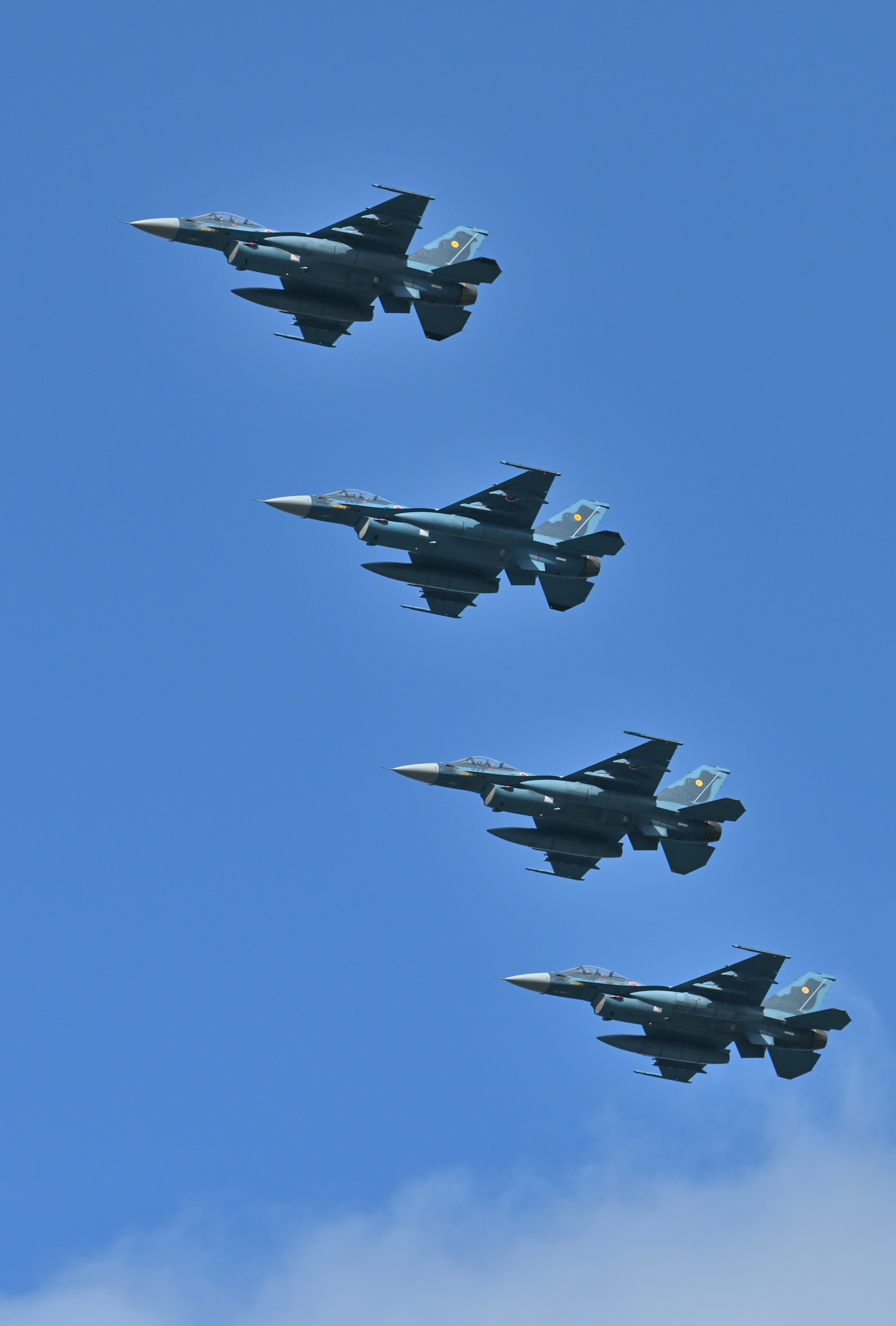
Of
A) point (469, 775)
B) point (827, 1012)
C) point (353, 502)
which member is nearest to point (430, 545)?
point (353, 502)

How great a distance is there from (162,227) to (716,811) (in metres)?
35.3

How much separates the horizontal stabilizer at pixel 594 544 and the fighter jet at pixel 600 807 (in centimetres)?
827

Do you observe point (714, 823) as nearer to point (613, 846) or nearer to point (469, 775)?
point (613, 846)

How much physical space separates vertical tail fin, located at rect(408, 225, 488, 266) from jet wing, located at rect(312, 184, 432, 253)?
1785 mm

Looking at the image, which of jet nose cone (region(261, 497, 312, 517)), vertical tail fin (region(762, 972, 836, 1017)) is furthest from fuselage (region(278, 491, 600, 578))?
vertical tail fin (region(762, 972, 836, 1017))

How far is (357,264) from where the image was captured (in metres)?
87.3

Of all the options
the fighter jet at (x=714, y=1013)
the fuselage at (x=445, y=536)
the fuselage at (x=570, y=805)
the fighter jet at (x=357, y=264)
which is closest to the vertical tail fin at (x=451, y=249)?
the fighter jet at (x=357, y=264)

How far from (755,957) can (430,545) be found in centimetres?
2500

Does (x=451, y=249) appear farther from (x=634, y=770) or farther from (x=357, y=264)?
(x=634, y=770)

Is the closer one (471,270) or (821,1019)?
(471,270)

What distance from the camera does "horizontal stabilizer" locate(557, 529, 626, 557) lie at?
299 ft

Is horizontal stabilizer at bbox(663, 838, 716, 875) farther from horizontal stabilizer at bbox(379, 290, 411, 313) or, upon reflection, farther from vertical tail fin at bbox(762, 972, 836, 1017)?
horizontal stabilizer at bbox(379, 290, 411, 313)

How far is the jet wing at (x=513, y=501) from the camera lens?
89250 mm

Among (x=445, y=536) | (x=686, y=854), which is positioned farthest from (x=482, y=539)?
(x=686, y=854)
